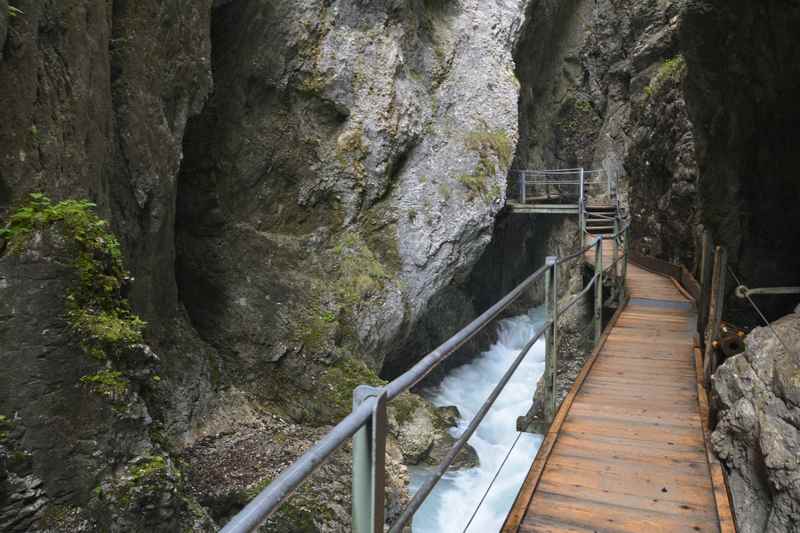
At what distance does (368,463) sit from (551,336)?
3.11 meters

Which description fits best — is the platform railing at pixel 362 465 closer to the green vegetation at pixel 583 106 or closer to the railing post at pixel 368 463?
the railing post at pixel 368 463

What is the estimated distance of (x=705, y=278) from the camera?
246 inches

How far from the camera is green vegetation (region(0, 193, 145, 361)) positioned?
4.43 m

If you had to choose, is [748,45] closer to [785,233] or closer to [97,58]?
[785,233]

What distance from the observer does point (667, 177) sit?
1534 cm

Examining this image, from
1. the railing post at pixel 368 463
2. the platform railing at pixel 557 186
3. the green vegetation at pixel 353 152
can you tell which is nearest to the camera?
the railing post at pixel 368 463

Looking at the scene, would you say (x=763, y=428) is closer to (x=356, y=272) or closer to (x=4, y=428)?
(x=4, y=428)

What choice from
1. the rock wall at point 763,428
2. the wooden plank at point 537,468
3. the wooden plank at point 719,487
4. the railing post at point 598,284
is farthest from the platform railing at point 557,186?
the rock wall at point 763,428

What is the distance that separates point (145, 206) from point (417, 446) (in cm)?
616

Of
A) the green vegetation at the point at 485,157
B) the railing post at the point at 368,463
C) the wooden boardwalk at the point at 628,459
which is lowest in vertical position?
the wooden boardwalk at the point at 628,459

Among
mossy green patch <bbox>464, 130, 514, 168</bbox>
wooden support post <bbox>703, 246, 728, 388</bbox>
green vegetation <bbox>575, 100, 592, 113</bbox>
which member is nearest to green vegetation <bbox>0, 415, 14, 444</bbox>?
wooden support post <bbox>703, 246, 728, 388</bbox>

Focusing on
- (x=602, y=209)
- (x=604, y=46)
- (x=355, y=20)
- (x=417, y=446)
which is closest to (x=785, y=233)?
(x=417, y=446)

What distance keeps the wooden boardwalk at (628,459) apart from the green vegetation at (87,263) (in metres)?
3.50

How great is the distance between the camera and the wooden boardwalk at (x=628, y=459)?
3240 mm
